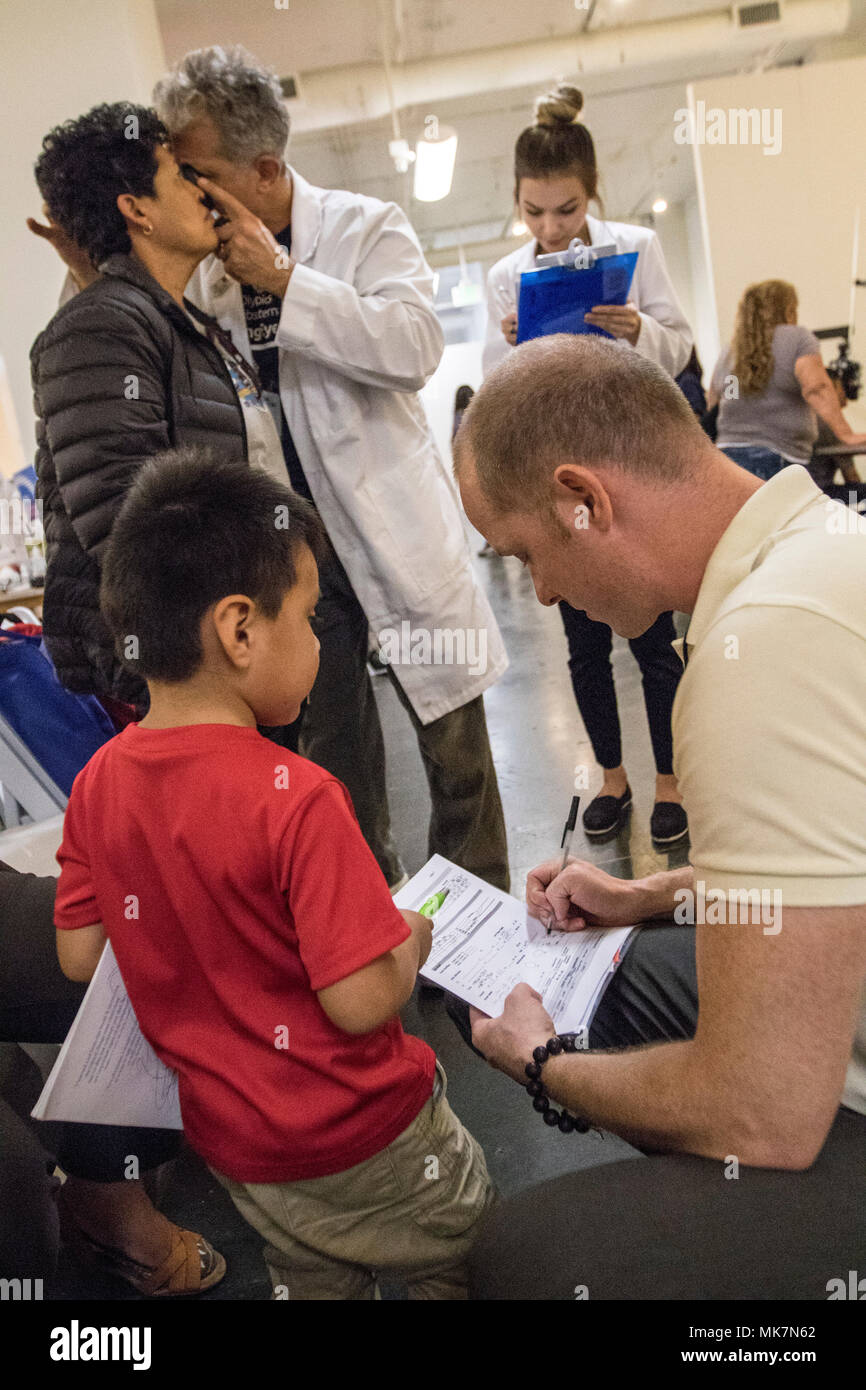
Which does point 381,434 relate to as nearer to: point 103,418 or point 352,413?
point 352,413

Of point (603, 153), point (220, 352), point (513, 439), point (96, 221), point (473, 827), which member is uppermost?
point (603, 153)

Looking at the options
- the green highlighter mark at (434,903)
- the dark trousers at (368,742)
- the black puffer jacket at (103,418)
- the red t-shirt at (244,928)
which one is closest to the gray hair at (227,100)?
the black puffer jacket at (103,418)

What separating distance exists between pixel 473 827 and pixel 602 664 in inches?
26.9

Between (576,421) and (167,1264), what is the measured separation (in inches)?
49.6

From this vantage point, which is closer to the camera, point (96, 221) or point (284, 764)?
point (284, 764)

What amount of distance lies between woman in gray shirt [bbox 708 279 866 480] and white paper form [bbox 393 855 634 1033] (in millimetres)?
2916

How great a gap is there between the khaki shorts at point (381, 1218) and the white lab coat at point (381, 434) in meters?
0.99

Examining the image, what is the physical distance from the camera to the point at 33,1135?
1.35 meters

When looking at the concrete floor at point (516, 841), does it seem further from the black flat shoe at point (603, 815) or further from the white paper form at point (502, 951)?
the white paper form at point (502, 951)

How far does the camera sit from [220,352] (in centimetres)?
166

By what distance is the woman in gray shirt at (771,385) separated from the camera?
383 centimetres

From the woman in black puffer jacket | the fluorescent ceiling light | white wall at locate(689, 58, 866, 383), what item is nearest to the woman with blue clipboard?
the woman in black puffer jacket
